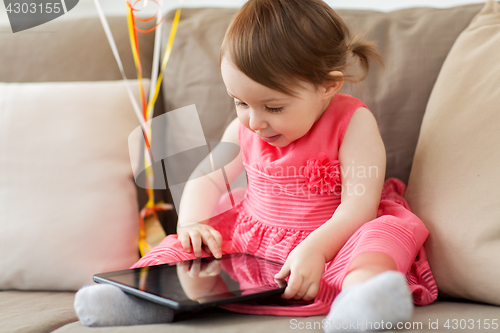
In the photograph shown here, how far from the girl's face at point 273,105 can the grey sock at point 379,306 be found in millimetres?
360

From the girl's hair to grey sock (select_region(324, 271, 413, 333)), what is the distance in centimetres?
37

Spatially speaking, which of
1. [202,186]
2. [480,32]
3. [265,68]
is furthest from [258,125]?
[480,32]

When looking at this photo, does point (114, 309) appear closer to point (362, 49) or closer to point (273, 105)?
point (273, 105)

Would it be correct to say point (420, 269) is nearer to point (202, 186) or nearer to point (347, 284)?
point (347, 284)

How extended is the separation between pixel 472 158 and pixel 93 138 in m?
0.78

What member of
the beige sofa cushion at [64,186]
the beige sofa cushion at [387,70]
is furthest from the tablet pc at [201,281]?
the beige sofa cushion at [387,70]

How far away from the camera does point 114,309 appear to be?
0.58 m

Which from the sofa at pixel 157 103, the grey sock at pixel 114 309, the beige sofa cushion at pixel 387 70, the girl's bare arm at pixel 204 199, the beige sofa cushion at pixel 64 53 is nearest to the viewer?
the grey sock at pixel 114 309

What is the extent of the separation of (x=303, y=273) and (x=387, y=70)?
57 cm

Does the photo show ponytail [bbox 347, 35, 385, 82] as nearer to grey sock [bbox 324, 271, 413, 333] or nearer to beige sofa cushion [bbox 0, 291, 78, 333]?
grey sock [bbox 324, 271, 413, 333]

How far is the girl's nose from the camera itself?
748 millimetres

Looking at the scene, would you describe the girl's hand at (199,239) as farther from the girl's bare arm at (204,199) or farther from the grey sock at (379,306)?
the grey sock at (379,306)

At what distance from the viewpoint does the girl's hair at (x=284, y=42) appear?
703 mm

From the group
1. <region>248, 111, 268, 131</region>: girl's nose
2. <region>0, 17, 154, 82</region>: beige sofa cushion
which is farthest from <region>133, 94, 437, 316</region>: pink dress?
<region>0, 17, 154, 82</region>: beige sofa cushion
